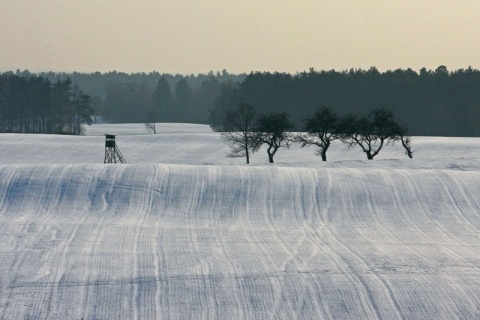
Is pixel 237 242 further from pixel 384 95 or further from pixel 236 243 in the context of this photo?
pixel 384 95

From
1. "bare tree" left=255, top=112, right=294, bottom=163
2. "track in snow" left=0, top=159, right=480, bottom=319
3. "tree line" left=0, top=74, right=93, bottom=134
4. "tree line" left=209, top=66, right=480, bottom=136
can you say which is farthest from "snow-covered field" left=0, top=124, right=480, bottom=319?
"tree line" left=0, top=74, right=93, bottom=134

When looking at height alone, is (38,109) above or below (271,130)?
below

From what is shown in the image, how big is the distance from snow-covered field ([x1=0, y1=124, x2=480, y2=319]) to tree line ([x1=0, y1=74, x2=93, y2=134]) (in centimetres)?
9140

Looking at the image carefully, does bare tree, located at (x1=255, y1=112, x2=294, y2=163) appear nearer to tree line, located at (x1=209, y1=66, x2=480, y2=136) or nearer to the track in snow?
the track in snow

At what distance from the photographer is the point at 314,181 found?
137ft

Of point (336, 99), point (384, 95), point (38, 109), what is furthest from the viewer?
point (38, 109)

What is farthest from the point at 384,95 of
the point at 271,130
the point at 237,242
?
the point at 237,242

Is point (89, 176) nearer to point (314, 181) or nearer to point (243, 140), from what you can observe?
point (314, 181)

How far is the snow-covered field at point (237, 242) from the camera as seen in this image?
22906 mm

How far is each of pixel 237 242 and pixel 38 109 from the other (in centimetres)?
11061

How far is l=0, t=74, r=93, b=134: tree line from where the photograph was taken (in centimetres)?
13538

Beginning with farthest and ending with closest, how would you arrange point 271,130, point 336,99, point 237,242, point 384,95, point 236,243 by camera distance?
1. point 336,99
2. point 384,95
3. point 271,130
4. point 237,242
5. point 236,243

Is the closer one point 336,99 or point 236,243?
point 236,243

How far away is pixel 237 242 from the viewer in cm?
3069
